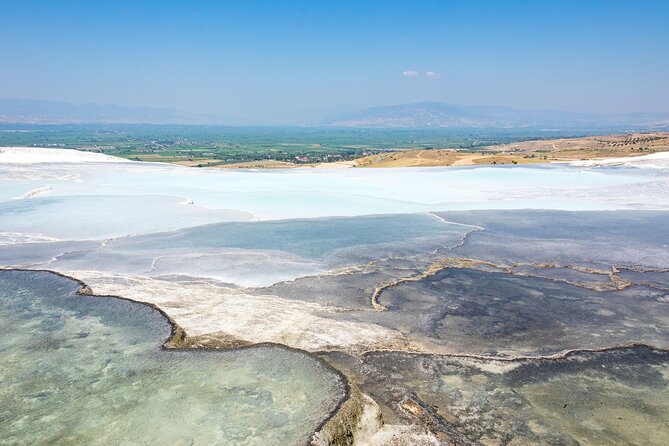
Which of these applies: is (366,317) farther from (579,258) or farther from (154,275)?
(579,258)

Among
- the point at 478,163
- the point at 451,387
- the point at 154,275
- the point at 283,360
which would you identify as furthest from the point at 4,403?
the point at 478,163

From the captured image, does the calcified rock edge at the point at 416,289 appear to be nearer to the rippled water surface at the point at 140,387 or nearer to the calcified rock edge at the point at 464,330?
the calcified rock edge at the point at 464,330

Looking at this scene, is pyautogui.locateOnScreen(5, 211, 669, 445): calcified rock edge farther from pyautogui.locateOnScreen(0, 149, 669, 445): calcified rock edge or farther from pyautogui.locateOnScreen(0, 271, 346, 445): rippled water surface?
pyautogui.locateOnScreen(0, 271, 346, 445): rippled water surface

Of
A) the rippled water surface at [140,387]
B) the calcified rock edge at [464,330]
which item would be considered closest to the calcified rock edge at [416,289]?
the calcified rock edge at [464,330]

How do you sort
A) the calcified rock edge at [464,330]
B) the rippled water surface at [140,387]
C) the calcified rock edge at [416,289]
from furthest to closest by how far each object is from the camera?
the calcified rock edge at [416,289] → the calcified rock edge at [464,330] → the rippled water surface at [140,387]

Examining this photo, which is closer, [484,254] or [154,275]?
[154,275]

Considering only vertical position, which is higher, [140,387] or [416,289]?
[416,289]

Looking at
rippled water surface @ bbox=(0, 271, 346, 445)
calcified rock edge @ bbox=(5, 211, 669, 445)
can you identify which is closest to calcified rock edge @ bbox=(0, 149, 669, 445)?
calcified rock edge @ bbox=(5, 211, 669, 445)

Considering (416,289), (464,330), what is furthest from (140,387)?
(416,289)

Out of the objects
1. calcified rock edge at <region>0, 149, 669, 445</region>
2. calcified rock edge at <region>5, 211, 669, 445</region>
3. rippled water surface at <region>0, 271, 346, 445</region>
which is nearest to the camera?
rippled water surface at <region>0, 271, 346, 445</region>

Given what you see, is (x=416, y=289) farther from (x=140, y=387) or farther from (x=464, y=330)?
(x=140, y=387)

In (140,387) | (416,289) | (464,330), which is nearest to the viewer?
(140,387)
